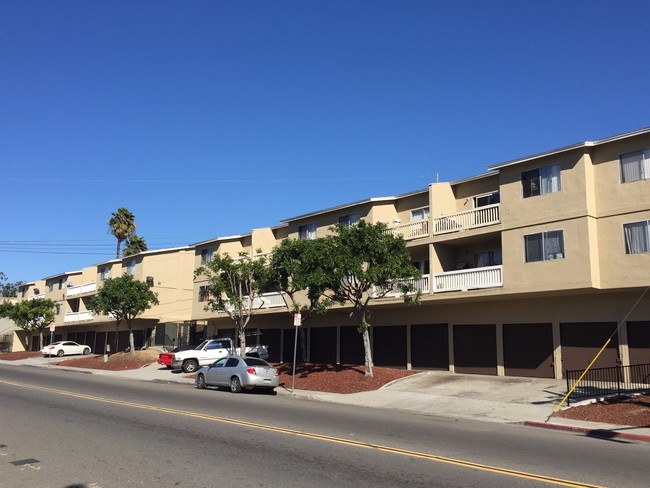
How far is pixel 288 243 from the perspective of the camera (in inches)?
1102

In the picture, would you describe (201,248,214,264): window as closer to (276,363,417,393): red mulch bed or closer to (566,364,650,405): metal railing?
(276,363,417,393): red mulch bed

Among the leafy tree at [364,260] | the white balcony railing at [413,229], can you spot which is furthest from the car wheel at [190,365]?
the white balcony railing at [413,229]

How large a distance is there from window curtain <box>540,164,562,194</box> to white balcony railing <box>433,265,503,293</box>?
3735 mm

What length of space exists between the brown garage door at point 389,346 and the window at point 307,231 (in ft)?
23.6

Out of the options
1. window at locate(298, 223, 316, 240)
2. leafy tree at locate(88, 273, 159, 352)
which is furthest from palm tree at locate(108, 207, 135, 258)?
window at locate(298, 223, 316, 240)

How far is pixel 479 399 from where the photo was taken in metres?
20.2

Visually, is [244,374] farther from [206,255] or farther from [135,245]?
[135,245]

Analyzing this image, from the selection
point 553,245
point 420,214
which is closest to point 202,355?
point 420,214

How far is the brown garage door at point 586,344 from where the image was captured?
886 inches

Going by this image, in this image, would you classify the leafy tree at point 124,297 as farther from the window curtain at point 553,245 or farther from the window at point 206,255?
the window curtain at point 553,245

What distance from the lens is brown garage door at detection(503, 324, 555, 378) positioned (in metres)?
24.2

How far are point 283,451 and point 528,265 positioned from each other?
16.6m

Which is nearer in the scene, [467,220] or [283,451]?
[283,451]

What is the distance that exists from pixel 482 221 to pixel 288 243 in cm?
895
